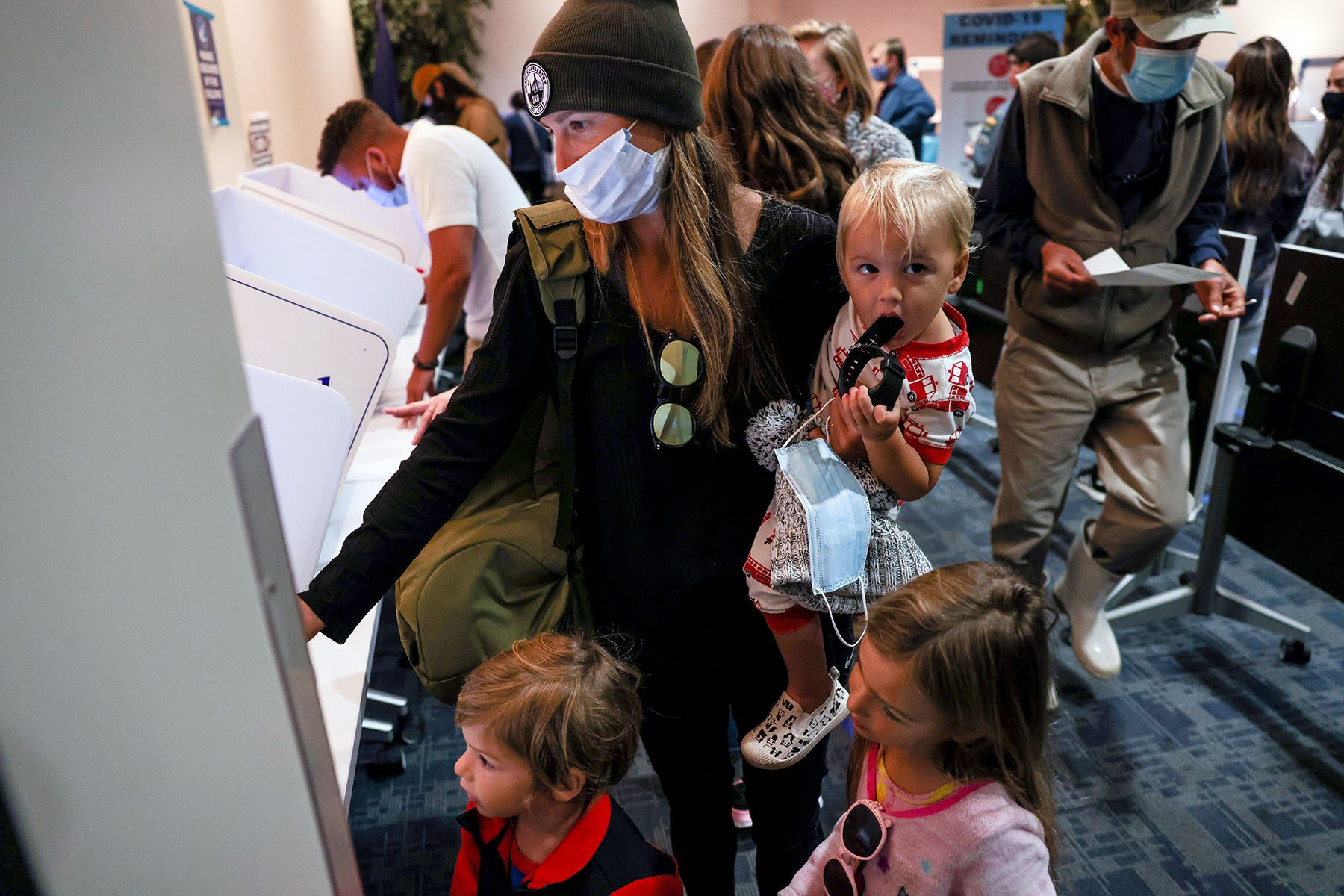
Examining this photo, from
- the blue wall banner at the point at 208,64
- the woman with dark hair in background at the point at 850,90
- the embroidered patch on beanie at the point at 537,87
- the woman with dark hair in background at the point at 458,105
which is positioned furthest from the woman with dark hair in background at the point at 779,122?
the woman with dark hair in background at the point at 458,105

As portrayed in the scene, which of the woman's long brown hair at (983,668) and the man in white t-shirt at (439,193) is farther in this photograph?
the man in white t-shirt at (439,193)

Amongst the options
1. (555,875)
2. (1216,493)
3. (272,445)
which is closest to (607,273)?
(272,445)

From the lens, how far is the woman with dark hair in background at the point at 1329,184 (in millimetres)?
3631

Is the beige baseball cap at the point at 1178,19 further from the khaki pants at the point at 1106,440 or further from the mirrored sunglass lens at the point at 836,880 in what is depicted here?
the mirrored sunglass lens at the point at 836,880

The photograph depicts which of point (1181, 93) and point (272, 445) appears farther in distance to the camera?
point (1181, 93)

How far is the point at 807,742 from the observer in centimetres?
126

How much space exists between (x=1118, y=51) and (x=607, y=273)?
161 centimetres

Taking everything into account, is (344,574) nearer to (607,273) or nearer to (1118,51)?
(607,273)

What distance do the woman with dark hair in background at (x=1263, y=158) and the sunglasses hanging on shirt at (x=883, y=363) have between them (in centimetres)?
292

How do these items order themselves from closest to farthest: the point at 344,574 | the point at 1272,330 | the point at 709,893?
1. the point at 344,574
2. the point at 709,893
3. the point at 1272,330

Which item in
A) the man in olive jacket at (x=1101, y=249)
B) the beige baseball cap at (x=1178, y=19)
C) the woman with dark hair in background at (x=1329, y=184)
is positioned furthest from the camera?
the woman with dark hair in background at (x=1329, y=184)

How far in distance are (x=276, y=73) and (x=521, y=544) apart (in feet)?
12.2

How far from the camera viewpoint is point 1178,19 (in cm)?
200

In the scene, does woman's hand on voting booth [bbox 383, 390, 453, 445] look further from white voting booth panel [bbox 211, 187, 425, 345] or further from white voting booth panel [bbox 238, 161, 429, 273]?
white voting booth panel [bbox 238, 161, 429, 273]
